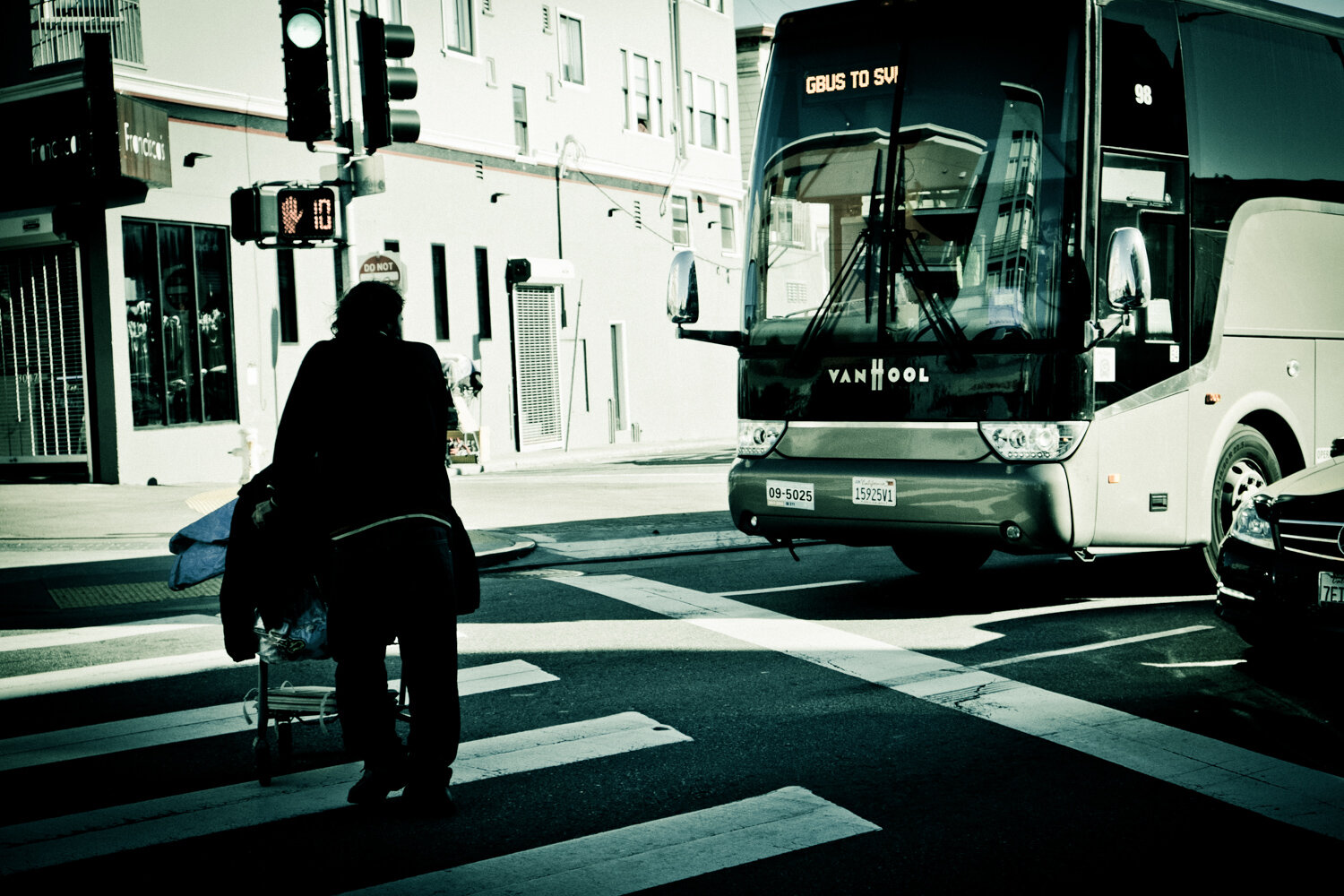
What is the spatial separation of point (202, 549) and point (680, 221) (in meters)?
30.6

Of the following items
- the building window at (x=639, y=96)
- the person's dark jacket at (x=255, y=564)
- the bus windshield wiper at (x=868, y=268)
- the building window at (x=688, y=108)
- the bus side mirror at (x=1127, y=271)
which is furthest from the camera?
the building window at (x=688, y=108)

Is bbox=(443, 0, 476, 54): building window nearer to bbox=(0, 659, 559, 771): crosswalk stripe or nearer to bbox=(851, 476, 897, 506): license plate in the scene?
bbox=(851, 476, 897, 506): license plate

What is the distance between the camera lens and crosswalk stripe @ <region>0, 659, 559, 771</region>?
581 cm

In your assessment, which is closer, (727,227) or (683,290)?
(683,290)

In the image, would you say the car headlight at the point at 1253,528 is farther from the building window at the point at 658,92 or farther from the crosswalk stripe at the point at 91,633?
the building window at the point at 658,92

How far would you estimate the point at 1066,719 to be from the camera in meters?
5.94

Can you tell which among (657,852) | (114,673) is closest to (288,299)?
(114,673)

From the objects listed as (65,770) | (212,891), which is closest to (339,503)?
(212,891)

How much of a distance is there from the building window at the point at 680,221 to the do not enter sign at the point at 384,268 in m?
22.3

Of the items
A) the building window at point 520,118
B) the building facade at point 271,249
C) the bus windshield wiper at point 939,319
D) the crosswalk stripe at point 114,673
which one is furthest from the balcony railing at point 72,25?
the bus windshield wiper at point 939,319

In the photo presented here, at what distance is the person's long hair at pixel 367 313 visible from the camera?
16.2ft

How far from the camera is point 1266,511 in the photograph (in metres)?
6.57

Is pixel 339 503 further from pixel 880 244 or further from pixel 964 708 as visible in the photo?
pixel 880 244

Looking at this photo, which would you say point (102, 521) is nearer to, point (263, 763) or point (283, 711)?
point (283, 711)
